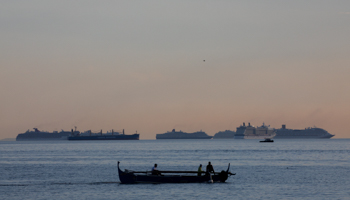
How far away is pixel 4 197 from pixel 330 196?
25520 mm

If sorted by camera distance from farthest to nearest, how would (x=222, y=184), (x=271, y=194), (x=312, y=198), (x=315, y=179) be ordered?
(x=315, y=179)
(x=222, y=184)
(x=271, y=194)
(x=312, y=198)

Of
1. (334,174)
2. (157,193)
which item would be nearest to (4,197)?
(157,193)

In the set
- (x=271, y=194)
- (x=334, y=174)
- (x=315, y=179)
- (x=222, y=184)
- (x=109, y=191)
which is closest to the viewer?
(x=271, y=194)

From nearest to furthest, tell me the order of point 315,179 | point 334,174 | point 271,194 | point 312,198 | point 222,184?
1. point 312,198
2. point 271,194
3. point 222,184
4. point 315,179
5. point 334,174

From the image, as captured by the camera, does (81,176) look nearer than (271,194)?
No

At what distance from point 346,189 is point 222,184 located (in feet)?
37.6

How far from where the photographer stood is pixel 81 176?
61188 mm

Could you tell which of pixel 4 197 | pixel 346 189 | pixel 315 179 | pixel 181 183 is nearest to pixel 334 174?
pixel 315 179

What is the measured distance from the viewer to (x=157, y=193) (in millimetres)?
43188

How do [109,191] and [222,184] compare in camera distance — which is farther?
[222,184]

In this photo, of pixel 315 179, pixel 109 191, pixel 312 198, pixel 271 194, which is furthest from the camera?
pixel 315 179

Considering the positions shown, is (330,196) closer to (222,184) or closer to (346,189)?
(346,189)

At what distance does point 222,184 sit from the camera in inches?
1966

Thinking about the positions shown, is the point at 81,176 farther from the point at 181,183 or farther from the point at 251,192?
the point at 251,192
